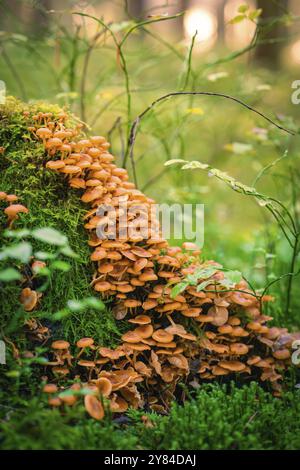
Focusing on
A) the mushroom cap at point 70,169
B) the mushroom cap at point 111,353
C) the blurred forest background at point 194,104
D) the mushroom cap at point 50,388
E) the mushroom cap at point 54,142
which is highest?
the blurred forest background at point 194,104

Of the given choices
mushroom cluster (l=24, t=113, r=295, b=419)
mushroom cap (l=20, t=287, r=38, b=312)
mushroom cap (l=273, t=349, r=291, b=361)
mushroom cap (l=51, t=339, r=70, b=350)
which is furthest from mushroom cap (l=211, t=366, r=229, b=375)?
mushroom cap (l=20, t=287, r=38, b=312)

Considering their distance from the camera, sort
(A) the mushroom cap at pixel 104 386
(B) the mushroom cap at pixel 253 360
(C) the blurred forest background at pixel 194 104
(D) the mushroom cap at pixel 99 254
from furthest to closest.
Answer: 1. (C) the blurred forest background at pixel 194 104
2. (B) the mushroom cap at pixel 253 360
3. (D) the mushroom cap at pixel 99 254
4. (A) the mushroom cap at pixel 104 386

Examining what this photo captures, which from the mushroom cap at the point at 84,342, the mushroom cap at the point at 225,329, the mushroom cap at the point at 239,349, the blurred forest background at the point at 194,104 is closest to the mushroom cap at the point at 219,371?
the mushroom cap at the point at 239,349

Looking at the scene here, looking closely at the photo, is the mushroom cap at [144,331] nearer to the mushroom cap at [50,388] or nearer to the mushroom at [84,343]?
the mushroom at [84,343]

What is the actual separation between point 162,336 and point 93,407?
1.94 ft

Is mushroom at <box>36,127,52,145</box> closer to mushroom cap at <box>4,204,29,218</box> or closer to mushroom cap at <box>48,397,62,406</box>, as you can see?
mushroom cap at <box>4,204,29,218</box>

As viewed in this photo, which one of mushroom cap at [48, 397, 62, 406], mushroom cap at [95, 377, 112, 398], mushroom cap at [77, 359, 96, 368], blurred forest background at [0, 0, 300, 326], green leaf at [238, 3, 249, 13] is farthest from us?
blurred forest background at [0, 0, 300, 326]

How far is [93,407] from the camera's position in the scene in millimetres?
2078

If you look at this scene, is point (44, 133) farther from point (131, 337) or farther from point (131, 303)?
point (131, 337)

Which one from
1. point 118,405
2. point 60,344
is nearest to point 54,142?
point 60,344

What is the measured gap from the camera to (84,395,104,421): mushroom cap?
2.05m

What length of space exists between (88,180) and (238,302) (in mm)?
1257

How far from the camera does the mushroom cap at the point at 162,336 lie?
7.95 feet
